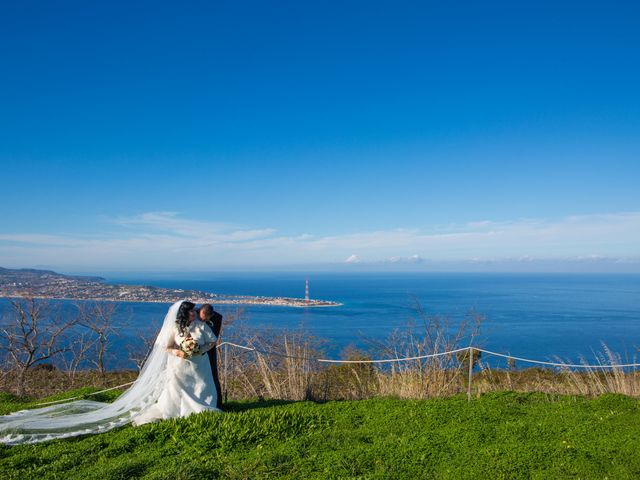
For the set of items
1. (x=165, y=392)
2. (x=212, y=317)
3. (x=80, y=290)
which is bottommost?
(x=165, y=392)

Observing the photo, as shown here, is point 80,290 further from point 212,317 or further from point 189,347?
point 189,347

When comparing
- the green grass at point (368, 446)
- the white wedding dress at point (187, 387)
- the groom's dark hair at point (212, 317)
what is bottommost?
the green grass at point (368, 446)

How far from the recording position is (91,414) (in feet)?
22.0

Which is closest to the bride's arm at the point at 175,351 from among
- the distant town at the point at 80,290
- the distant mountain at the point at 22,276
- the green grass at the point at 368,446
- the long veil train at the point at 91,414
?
the long veil train at the point at 91,414

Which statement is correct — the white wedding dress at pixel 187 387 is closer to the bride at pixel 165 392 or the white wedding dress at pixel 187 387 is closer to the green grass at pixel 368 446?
the bride at pixel 165 392

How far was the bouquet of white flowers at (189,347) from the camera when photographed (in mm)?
6867

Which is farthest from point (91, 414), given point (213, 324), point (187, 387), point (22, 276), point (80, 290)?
point (22, 276)

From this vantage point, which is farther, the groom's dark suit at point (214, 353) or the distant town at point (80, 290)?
the distant town at point (80, 290)

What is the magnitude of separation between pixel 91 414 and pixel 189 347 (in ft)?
5.55

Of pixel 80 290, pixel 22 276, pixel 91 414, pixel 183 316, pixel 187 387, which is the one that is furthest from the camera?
pixel 22 276

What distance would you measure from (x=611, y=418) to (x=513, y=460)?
95.3 inches

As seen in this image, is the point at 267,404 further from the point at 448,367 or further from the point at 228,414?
the point at 448,367

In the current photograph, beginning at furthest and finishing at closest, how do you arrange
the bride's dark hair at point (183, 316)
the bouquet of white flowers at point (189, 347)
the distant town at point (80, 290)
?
the distant town at point (80, 290)
the bride's dark hair at point (183, 316)
the bouquet of white flowers at point (189, 347)

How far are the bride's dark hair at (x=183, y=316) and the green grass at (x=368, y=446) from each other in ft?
4.67
